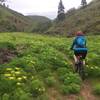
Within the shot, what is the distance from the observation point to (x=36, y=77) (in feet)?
56.0

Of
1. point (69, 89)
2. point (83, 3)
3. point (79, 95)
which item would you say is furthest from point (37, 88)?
point (83, 3)

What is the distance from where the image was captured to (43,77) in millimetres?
17594

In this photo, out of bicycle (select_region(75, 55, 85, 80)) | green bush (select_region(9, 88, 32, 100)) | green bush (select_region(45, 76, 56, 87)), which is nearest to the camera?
green bush (select_region(9, 88, 32, 100))

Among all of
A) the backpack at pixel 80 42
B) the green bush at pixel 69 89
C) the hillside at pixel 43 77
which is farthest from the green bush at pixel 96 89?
the backpack at pixel 80 42

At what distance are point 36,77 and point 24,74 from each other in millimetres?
676

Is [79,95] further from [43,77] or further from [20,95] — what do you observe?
[20,95]

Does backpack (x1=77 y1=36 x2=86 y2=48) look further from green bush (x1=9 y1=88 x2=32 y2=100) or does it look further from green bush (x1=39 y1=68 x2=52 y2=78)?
green bush (x1=9 y1=88 x2=32 y2=100)

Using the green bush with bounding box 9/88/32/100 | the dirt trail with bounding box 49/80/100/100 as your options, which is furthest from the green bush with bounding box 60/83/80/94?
the green bush with bounding box 9/88/32/100

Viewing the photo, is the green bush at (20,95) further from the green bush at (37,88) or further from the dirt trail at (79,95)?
the dirt trail at (79,95)

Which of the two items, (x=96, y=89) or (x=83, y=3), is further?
(x=83, y=3)

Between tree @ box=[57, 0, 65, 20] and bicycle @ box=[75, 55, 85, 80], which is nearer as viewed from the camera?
Result: bicycle @ box=[75, 55, 85, 80]

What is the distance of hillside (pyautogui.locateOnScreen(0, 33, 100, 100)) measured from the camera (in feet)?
50.1

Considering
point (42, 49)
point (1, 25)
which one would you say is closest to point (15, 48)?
point (42, 49)

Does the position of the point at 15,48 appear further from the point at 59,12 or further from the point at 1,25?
the point at 1,25
